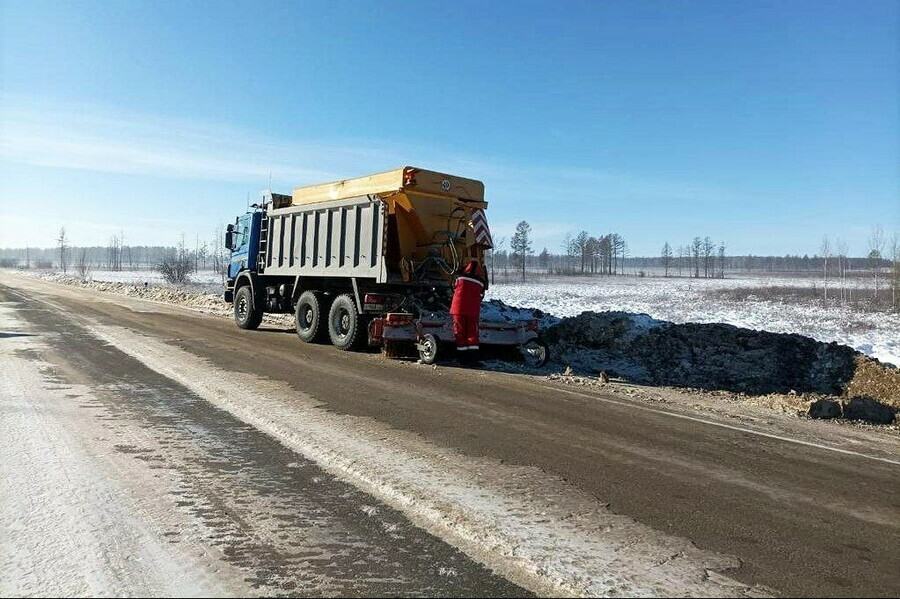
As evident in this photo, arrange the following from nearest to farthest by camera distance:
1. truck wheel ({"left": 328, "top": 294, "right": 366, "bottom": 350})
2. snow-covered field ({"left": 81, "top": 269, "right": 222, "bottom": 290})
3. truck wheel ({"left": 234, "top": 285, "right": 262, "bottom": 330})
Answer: truck wheel ({"left": 328, "top": 294, "right": 366, "bottom": 350})
truck wheel ({"left": 234, "top": 285, "right": 262, "bottom": 330})
snow-covered field ({"left": 81, "top": 269, "right": 222, "bottom": 290})

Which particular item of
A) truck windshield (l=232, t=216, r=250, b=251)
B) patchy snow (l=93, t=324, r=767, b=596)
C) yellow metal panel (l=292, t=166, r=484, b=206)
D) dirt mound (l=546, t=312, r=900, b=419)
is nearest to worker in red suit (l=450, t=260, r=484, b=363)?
yellow metal panel (l=292, t=166, r=484, b=206)

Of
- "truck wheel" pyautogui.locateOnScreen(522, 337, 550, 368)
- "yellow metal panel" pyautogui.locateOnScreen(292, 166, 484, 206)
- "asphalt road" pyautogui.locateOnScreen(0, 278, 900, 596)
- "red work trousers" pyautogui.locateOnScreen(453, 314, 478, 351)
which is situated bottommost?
"asphalt road" pyautogui.locateOnScreen(0, 278, 900, 596)

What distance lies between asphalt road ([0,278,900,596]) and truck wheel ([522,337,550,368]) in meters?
1.71

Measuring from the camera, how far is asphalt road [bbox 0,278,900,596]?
326 centimetres

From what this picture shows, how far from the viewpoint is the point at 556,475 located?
4902mm

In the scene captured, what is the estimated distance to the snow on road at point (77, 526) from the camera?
2.98 m

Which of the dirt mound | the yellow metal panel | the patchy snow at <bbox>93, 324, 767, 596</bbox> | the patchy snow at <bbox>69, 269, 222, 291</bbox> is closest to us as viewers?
the patchy snow at <bbox>93, 324, 767, 596</bbox>

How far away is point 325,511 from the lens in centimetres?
398

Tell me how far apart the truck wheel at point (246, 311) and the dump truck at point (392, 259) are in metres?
2.63

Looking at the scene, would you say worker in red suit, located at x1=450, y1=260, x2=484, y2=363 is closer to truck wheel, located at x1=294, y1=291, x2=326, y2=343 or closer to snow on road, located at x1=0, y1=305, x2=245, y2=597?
truck wheel, located at x1=294, y1=291, x2=326, y2=343

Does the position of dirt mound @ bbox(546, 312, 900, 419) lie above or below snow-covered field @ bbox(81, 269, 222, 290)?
below

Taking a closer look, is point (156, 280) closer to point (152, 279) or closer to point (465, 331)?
point (152, 279)

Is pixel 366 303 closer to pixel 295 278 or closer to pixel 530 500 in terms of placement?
pixel 295 278

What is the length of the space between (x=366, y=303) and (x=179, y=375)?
3.96 m
